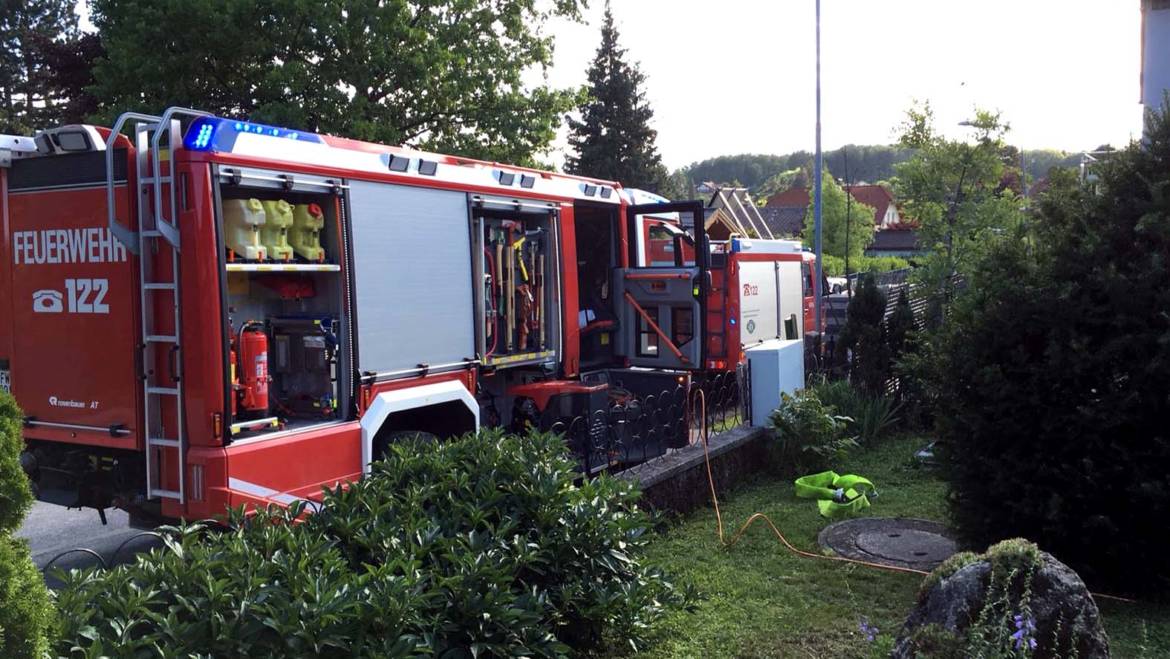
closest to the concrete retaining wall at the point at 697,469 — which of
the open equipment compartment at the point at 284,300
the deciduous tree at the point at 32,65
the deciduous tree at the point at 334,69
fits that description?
the open equipment compartment at the point at 284,300

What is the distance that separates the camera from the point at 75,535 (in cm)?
827

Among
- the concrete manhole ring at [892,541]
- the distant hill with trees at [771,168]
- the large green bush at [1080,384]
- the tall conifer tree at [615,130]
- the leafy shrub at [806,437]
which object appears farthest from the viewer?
the distant hill with trees at [771,168]

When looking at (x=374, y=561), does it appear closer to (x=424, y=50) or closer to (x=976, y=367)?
(x=976, y=367)

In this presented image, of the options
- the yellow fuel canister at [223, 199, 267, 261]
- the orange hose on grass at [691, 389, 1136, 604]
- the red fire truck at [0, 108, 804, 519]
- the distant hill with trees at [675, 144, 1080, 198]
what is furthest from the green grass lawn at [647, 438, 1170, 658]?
the distant hill with trees at [675, 144, 1080, 198]

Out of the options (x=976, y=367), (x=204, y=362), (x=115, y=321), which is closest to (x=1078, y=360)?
(x=976, y=367)

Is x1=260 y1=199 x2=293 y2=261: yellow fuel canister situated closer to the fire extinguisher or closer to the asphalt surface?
the fire extinguisher

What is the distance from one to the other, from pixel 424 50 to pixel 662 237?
802cm

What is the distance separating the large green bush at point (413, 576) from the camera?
10.5ft

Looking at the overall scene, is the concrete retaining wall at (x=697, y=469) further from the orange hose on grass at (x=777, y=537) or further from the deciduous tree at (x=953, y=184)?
the deciduous tree at (x=953, y=184)

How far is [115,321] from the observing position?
20.7 feet

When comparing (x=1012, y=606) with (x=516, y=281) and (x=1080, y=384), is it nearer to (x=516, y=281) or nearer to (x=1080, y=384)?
(x=1080, y=384)

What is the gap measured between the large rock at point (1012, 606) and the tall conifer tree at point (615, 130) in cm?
3890

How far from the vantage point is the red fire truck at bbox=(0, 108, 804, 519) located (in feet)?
19.6

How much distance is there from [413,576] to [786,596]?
9.88 ft
